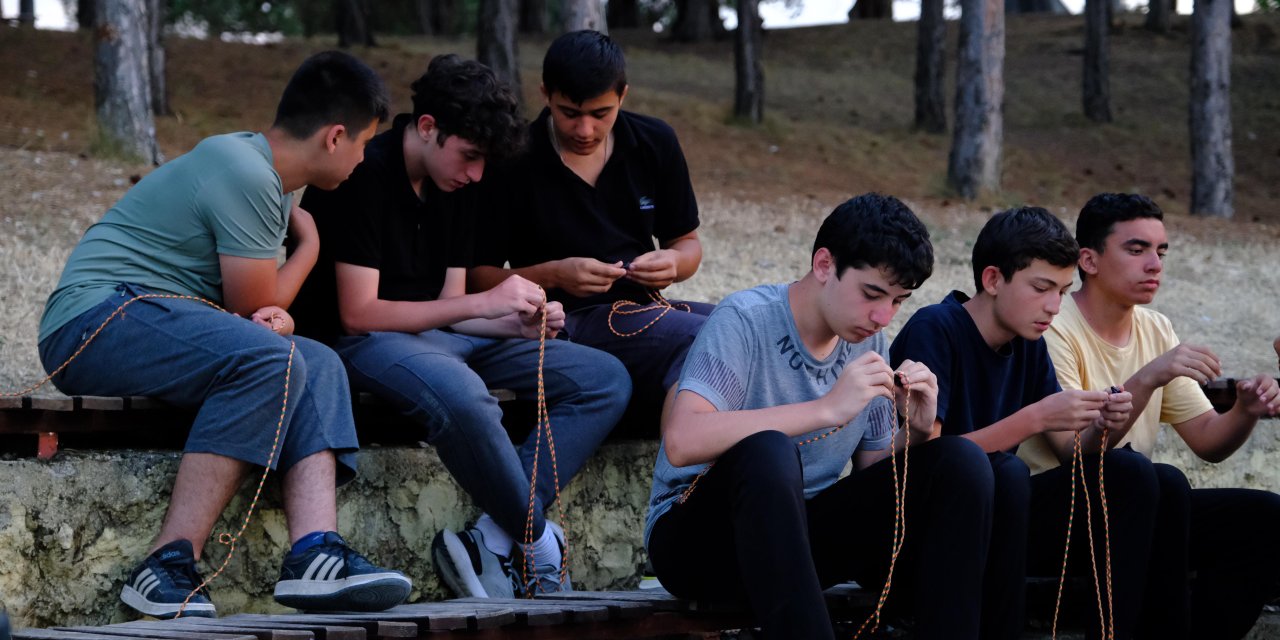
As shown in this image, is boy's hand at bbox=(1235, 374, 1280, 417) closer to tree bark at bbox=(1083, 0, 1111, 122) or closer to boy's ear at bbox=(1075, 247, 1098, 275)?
boy's ear at bbox=(1075, 247, 1098, 275)

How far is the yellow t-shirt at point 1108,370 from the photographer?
4.39 m

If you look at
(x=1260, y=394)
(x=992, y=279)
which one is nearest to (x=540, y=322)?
(x=992, y=279)

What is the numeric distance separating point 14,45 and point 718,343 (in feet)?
58.3

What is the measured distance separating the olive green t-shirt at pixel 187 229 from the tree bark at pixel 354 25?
1929cm

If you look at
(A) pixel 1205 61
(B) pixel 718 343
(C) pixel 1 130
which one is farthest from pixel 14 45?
(B) pixel 718 343

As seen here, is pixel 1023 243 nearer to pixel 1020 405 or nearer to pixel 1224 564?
pixel 1020 405

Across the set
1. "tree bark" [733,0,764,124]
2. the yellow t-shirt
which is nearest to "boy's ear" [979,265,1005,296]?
the yellow t-shirt

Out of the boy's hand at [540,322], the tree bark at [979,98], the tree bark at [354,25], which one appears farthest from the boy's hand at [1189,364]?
the tree bark at [354,25]

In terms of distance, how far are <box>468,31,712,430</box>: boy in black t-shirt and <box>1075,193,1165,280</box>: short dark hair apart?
4.12 feet

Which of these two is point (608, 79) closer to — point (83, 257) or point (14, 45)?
point (83, 257)

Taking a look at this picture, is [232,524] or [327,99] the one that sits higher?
[327,99]

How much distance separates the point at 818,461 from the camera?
12.4 ft

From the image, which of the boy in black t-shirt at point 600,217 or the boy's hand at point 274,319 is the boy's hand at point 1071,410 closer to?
Result: the boy in black t-shirt at point 600,217

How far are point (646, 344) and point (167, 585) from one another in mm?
1635
